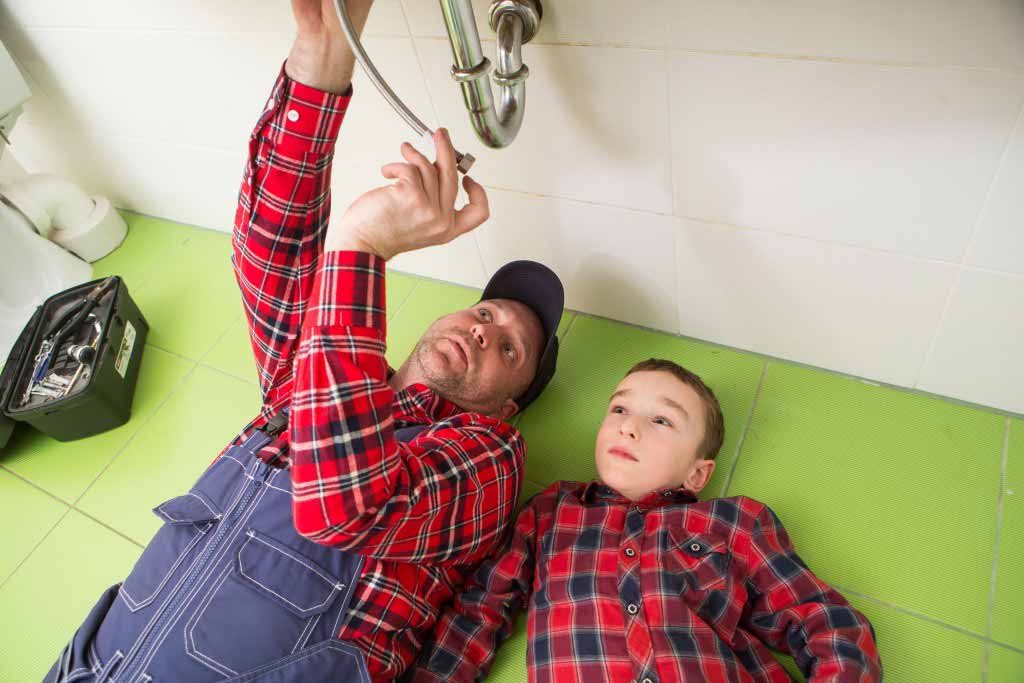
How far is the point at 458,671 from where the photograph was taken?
1011 millimetres

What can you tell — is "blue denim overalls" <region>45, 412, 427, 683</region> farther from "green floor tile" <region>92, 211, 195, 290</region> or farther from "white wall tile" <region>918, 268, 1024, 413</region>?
"green floor tile" <region>92, 211, 195, 290</region>

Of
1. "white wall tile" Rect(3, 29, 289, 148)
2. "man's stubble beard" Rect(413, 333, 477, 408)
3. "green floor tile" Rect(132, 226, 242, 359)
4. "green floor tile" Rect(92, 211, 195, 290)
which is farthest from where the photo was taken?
"green floor tile" Rect(92, 211, 195, 290)

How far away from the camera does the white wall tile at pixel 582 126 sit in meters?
0.96

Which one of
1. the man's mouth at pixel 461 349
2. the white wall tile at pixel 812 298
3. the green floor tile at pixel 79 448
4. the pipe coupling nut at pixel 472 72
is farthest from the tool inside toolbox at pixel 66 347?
the white wall tile at pixel 812 298

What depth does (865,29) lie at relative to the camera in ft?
2.50

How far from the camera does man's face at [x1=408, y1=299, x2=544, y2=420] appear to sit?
3.74 ft

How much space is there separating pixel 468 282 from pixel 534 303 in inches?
15.3

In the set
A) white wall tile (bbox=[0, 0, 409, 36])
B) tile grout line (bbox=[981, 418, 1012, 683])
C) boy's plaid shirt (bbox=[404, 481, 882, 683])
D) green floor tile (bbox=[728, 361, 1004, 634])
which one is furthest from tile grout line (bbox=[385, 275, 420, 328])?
tile grout line (bbox=[981, 418, 1012, 683])

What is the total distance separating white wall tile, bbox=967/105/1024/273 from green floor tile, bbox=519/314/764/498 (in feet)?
1.55

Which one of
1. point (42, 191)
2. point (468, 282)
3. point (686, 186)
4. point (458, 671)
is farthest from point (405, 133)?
point (42, 191)

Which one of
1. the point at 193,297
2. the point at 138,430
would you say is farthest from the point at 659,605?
the point at 193,297

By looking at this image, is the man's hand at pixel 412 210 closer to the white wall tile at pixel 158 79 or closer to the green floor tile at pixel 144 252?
the white wall tile at pixel 158 79

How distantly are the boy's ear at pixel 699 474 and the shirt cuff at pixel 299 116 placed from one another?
77 centimetres

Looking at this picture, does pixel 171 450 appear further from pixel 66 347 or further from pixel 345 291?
pixel 345 291
